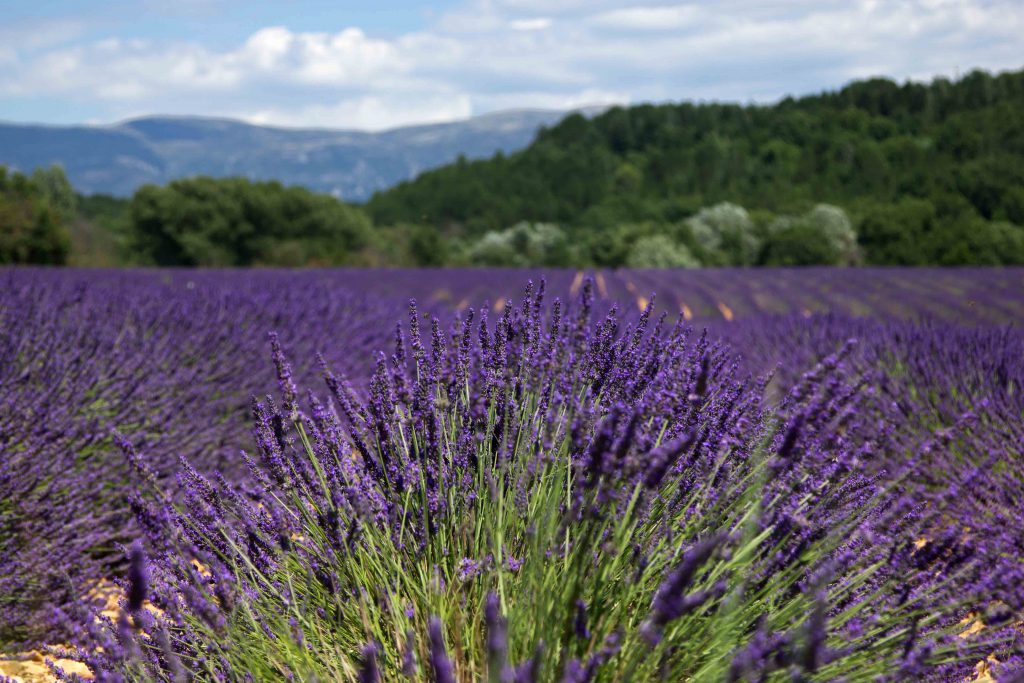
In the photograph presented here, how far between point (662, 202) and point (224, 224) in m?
30.8

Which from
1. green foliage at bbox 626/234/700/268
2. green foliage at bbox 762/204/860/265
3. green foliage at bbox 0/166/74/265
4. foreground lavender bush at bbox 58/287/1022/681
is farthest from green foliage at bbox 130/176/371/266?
foreground lavender bush at bbox 58/287/1022/681

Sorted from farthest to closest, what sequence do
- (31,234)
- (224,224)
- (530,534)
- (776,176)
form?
(776,176) < (224,224) < (31,234) < (530,534)

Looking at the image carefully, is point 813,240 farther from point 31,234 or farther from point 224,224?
point 31,234

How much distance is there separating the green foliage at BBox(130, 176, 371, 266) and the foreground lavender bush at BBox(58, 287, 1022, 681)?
141 ft

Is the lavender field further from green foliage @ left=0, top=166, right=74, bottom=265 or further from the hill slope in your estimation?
the hill slope

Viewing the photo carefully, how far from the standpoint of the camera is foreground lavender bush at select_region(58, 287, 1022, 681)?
162 centimetres

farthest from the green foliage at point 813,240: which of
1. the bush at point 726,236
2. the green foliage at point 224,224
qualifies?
the green foliage at point 224,224

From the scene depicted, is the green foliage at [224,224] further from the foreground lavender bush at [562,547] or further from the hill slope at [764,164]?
the foreground lavender bush at [562,547]

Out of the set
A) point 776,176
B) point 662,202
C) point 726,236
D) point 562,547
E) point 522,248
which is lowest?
point 522,248

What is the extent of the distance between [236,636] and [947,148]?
70263 millimetres

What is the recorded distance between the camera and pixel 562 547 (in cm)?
197

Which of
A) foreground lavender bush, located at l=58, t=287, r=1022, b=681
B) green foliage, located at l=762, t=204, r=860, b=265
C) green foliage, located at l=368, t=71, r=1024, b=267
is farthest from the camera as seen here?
green foliage, located at l=368, t=71, r=1024, b=267

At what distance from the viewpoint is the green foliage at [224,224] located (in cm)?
4778

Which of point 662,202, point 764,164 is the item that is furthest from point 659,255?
point 764,164
